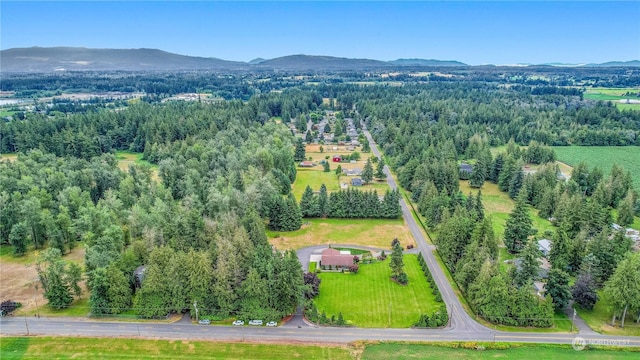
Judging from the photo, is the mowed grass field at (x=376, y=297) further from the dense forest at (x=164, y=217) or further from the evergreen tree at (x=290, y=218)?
the evergreen tree at (x=290, y=218)

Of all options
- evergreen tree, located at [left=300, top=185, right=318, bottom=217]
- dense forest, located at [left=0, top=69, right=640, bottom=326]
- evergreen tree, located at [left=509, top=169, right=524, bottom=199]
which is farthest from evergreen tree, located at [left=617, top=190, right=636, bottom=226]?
evergreen tree, located at [left=300, top=185, right=318, bottom=217]

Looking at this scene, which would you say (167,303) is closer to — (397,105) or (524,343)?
(524,343)

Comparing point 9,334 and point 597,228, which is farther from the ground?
point 597,228

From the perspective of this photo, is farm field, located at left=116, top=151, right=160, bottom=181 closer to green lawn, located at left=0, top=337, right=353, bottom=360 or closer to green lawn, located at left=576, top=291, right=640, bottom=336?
green lawn, located at left=0, top=337, right=353, bottom=360

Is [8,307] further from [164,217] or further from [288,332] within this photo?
[288,332]

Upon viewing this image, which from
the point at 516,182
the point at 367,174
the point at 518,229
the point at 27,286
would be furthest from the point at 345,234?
the point at 27,286

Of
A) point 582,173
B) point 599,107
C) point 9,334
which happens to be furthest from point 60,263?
point 599,107

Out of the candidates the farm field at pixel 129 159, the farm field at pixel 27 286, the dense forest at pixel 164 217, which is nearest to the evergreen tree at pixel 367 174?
the dense forest at pixel 164 217
